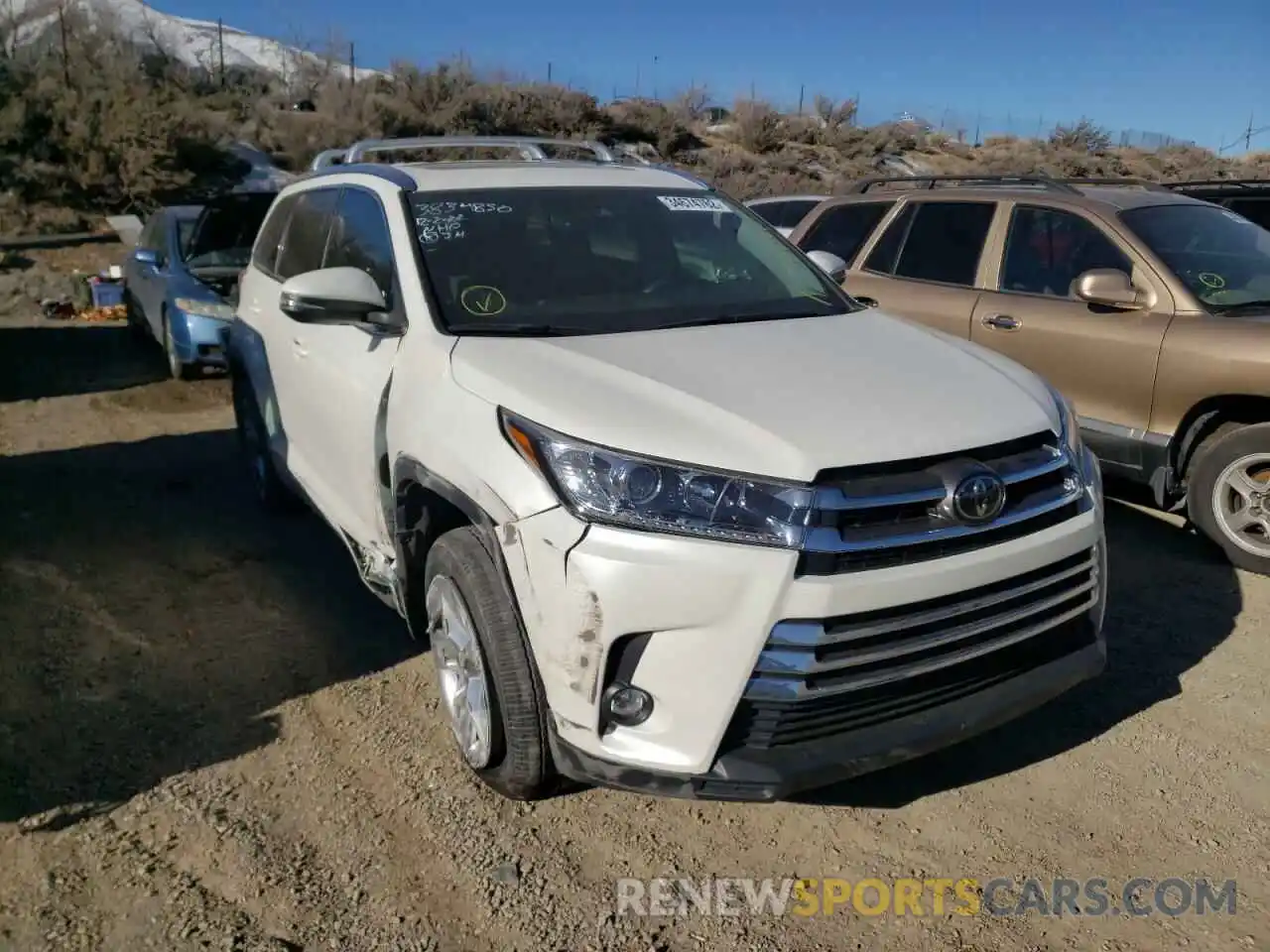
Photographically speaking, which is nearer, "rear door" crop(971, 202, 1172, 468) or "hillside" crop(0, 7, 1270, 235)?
"rear door" crop(971, 202, 1172, 468)

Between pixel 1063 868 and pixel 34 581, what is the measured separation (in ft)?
14.7

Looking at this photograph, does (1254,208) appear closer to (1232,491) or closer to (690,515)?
(1232,491)

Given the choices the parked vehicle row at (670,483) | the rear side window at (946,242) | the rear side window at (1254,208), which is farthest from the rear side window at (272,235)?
the rear side window at (1254,208)

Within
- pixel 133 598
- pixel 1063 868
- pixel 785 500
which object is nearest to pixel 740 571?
pixel 785 500

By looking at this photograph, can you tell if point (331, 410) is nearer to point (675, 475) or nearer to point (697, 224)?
point (697, 224)

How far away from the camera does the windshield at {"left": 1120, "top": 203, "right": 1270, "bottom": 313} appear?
5273 mm

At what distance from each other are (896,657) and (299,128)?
24161mm

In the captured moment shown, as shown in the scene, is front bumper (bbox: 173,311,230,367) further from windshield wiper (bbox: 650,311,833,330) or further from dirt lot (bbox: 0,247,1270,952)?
windshield wiper (bbox: 650,311,833,330)

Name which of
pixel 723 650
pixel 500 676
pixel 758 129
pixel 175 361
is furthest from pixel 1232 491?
pixel 758 129

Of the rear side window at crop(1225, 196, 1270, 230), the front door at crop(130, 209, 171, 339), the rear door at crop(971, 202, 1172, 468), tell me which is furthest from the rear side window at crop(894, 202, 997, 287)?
the front door at crop(130, 209, 171, 339)

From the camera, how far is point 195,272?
909cm

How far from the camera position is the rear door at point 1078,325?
5.23 meters

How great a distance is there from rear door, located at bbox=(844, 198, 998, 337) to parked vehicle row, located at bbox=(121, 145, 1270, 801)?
68.4 inches

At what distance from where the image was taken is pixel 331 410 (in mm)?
4117
